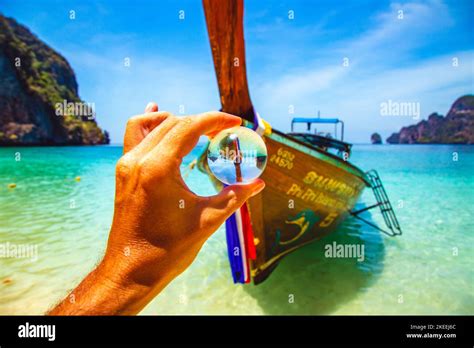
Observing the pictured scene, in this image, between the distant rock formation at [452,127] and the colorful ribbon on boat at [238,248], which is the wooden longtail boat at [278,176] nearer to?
the colorful ribbon on boat at [238,248]

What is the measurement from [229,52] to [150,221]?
7.72 feet

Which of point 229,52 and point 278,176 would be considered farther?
point 278,176

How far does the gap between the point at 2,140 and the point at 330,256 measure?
201ft

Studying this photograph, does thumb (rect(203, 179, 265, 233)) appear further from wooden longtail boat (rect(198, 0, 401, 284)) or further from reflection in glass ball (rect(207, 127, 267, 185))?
wooden longtail boat (rect(198, 0, 401, 284))

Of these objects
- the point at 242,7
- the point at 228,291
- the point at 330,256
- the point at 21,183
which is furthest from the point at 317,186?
the point at 21,183

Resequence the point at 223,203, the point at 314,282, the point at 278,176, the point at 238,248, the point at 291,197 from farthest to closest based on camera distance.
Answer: the point at 314,282 → the point at 291,197 → the point at 278,176 → the point at 238,248 → the point at 223,203

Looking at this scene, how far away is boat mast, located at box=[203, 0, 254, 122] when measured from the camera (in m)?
2.57

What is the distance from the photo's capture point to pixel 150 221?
3.31 ft

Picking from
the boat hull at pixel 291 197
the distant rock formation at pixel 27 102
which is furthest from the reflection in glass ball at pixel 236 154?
the distant rock formation at pixel 27 102

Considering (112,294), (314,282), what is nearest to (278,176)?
(314,282)

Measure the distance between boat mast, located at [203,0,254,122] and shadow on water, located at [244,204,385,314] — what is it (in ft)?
9.37

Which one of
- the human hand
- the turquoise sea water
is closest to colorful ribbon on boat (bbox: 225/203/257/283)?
the turquoise sea water

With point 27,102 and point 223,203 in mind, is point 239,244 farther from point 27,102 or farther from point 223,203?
point 27,102

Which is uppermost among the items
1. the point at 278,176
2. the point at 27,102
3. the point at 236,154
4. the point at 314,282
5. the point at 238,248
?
the point at 27,102
